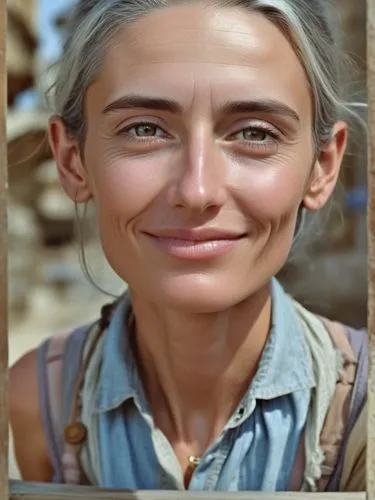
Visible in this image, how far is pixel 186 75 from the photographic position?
110 cm

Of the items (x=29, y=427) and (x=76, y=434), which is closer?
(x=76, y=434)

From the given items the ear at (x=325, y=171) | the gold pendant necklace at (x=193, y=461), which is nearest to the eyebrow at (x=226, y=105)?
the ear at (x=325, y=171)

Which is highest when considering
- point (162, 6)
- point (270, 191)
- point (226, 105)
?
point (162, 6)

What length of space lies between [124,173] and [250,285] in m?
0.22

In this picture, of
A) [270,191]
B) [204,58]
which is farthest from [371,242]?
[204,58]

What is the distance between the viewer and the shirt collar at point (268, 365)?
1287 millimetres

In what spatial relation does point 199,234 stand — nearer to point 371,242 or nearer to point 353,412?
point 371,242

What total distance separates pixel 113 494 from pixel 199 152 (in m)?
0.44

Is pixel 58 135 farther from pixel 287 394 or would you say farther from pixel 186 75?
pixel 287 394

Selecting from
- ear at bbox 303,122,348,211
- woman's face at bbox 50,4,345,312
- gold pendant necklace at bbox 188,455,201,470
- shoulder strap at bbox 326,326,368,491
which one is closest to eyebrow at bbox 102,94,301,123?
woman's face at bbox 50,4,345,312

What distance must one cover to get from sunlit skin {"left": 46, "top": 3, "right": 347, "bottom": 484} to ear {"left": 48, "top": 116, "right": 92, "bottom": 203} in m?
0.08

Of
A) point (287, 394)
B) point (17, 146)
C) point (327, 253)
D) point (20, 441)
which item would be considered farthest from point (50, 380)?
point (327, 253)

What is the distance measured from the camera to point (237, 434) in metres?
1.29

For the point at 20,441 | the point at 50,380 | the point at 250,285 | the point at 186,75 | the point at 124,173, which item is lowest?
the point at 20,441
